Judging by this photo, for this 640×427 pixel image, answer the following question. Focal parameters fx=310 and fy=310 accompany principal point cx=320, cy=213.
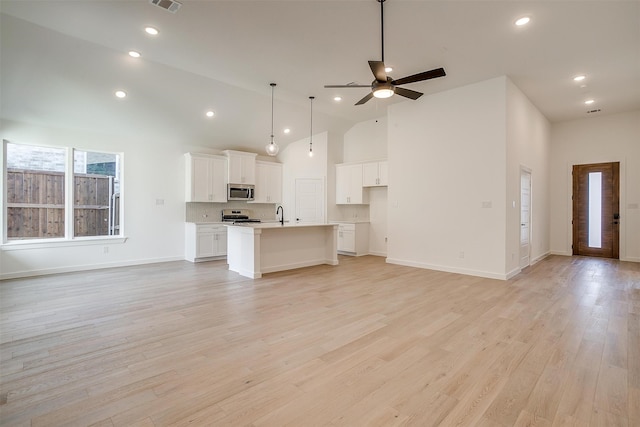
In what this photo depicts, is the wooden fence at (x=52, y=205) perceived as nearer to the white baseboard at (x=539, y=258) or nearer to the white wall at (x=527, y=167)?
the white wall at (x=527, y=167)

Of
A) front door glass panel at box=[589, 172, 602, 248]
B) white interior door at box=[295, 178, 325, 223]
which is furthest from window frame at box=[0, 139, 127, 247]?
front door glass panel at box=[589, 172, 602, 248]

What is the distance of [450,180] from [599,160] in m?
4.64

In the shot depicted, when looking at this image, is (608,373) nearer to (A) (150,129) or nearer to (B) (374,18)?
(B) (374,18)

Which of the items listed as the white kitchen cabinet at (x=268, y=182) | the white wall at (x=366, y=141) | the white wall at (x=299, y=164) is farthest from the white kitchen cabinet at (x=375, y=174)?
the white kitchen cabinet at (x=268, y=182)

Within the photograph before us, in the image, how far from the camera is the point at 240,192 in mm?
7953

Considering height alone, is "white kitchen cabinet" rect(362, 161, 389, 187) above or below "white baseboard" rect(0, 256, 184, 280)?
above

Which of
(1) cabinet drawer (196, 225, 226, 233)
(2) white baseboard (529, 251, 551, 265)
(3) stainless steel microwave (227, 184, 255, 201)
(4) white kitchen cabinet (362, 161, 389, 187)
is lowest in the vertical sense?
(2) white baseboard (529, 251, 551, 265)

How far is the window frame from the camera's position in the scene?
17.5 feet

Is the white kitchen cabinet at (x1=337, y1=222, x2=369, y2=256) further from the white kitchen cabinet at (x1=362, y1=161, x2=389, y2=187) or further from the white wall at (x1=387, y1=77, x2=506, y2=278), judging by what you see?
the white wall at (x1=387, y1=77, x2=506, y2=278)

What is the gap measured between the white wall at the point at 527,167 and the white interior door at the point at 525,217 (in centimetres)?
20

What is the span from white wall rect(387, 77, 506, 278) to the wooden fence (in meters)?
6.03

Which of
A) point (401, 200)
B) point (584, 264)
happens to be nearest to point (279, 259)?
point (401, 200)

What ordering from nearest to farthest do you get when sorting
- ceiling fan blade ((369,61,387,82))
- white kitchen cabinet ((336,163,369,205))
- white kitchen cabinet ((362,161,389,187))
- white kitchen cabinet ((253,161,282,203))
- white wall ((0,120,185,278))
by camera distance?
ceiling fan blade ((369,61,387,82)) → white wall ((0,120,185,278)) → white kitchen cabinet ((362,161,389,187)) → white kitchen cabinet ((336,163,369,205)) → white kitchen cabinet ((253,161,282,203))

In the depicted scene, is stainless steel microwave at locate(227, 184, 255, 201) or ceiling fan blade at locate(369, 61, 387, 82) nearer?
ceiling fan blade at locate(369, 61, 387, 82)
